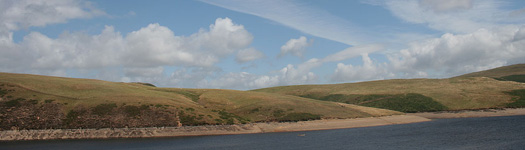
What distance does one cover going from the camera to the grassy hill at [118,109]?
79.1 m

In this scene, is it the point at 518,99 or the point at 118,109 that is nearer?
the point at 118,109

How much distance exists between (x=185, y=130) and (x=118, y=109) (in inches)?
697

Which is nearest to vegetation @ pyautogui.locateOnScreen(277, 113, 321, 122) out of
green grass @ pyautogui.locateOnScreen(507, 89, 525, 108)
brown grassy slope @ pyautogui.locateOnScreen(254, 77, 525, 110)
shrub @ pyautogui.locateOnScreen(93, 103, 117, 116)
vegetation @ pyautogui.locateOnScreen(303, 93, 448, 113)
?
shrub @ pyautogui.locateOnScreen(93, 103, 117, 116)

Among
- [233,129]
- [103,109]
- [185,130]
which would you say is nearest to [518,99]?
[233,129]

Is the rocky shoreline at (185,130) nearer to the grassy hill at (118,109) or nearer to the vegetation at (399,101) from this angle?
the grassy hill at (118,109)

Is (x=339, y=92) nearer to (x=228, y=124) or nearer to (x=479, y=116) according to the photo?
(x=479, y=116)

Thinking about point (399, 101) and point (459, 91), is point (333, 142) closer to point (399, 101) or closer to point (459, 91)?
point (399, 101)

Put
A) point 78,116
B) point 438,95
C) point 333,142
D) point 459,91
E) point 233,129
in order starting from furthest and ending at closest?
point 459,91
point 438,95
point 233,129
point 78,116
point 333,142

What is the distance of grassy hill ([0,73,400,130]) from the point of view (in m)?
79.1

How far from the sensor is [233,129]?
86.2 meters

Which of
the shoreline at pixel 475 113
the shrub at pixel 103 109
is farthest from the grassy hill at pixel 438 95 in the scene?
the shrub at pixel 103 109

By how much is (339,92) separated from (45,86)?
396 ft

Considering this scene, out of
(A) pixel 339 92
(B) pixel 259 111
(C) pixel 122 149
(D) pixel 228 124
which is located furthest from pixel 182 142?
(A) pixel 339 92

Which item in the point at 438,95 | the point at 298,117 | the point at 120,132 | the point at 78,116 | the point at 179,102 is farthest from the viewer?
the point at 438,95
